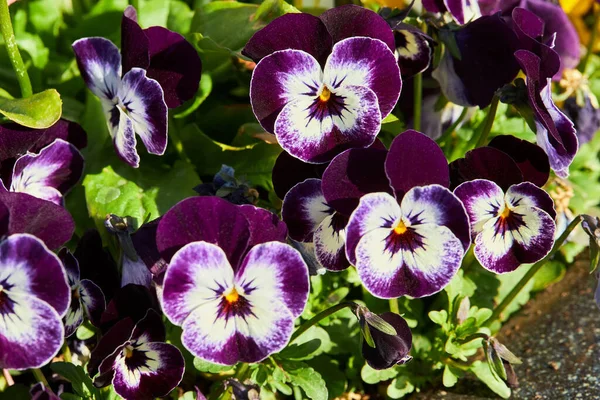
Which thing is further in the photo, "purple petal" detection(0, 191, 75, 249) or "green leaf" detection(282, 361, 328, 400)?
"green leaf" detection(282, 361, 328, 400)

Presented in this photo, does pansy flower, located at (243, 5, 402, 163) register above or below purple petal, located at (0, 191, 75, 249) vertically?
above

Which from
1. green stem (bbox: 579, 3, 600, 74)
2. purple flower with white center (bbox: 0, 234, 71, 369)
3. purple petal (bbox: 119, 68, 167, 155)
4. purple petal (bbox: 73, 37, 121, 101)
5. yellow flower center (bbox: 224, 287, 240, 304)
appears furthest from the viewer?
green stem (bbox: 579, 3, 600, 74)

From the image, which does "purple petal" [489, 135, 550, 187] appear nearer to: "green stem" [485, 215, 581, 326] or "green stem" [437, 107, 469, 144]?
"green stem" [485, 215, 581, 326]

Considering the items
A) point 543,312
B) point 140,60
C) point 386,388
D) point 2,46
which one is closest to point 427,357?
point 386,388

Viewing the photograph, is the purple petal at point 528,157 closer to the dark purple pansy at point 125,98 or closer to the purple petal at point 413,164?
the purple petal at point 413,164

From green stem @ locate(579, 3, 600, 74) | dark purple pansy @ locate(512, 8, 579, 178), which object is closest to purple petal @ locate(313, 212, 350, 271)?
dark purple pansy @ locate(512, 8, 579, 178)

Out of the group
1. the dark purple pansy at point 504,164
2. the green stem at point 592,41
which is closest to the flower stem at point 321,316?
the dark purple pansy at point 504,164

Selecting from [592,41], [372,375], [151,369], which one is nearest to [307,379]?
[372,375]
